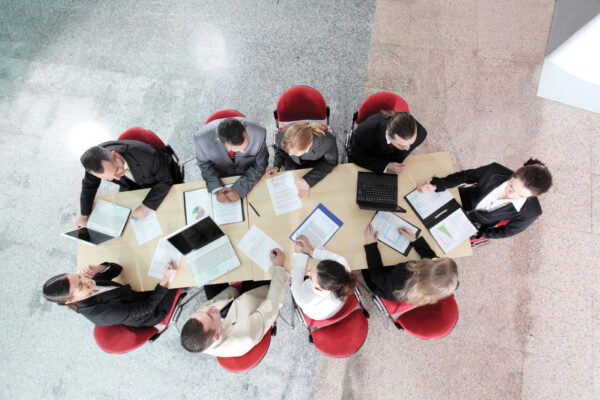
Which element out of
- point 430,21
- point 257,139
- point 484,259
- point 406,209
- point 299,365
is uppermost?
point 430,21

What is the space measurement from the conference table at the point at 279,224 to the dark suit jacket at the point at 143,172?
84mm

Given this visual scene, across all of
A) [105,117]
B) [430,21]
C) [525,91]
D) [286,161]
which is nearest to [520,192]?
[286,161]

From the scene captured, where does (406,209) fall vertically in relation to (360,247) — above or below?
above

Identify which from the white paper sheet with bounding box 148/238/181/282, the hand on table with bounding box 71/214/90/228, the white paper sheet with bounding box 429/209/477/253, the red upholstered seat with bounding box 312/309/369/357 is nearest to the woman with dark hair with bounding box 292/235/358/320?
the red upholstered seat with bounding box 312/309/369/357

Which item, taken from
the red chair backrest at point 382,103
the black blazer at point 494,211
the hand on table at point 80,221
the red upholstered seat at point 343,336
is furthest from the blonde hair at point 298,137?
the hand on table at point 80,221

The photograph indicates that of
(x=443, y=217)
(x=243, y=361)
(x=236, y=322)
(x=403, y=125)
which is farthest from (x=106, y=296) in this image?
(x=443, y=217)

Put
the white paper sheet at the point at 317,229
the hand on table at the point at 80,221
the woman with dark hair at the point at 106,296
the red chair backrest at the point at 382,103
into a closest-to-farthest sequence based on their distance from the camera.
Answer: the woman with dark hair at the point at 106,296
the white paper sheet at the point at 317,229
the hand on table at the point at 80,221
the red chair backrest at the point at 382,103

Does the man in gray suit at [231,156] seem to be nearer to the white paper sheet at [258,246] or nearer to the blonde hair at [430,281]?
the white paper sheet at [258,246]

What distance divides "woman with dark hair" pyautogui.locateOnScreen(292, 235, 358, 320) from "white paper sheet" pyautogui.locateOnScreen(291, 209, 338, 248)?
4cm

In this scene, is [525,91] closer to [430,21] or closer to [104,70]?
[430,21]

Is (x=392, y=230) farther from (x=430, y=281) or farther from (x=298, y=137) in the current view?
(x=298, y=137)

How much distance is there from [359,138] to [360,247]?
0.87 metres

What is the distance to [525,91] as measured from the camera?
10.9 ft

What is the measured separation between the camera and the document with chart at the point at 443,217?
2.11 meters
